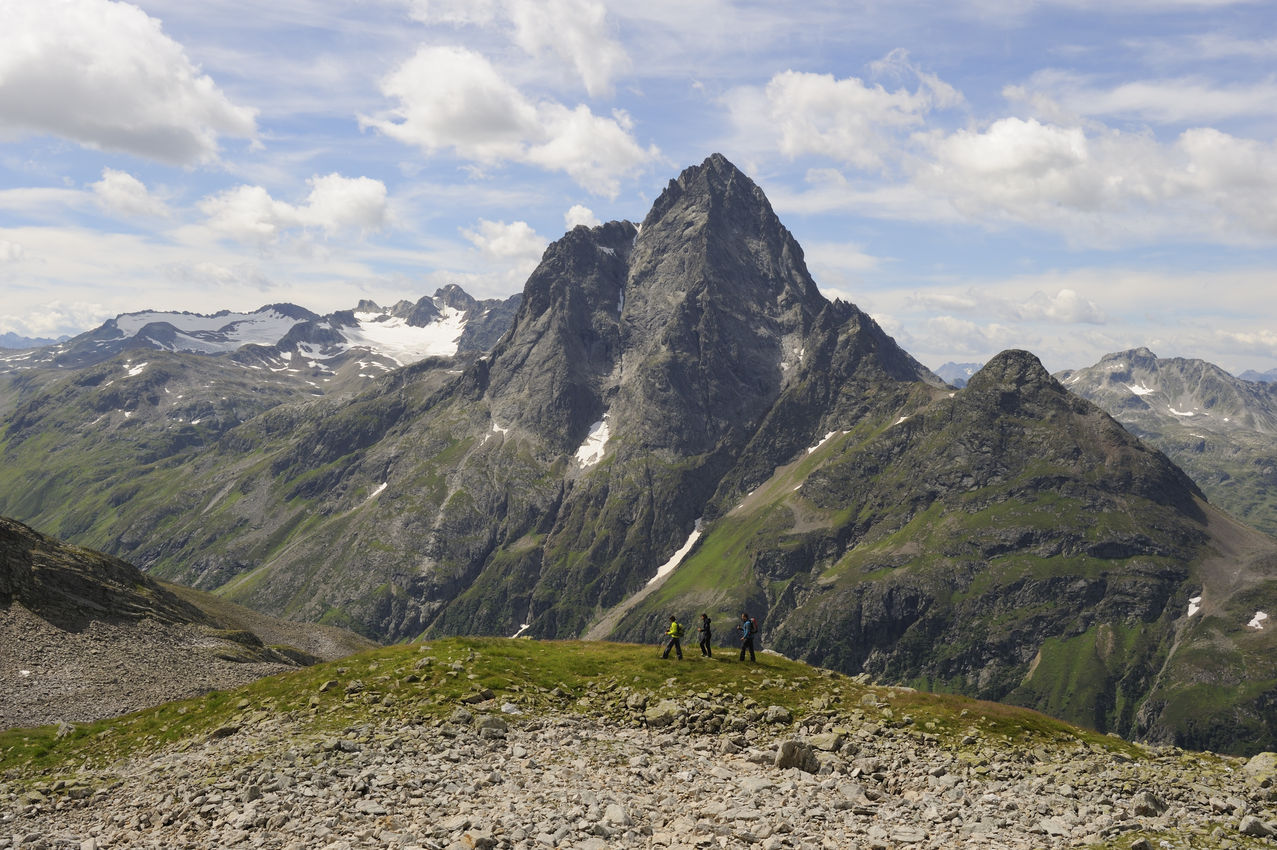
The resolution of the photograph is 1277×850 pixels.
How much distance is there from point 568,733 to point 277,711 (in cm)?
1665

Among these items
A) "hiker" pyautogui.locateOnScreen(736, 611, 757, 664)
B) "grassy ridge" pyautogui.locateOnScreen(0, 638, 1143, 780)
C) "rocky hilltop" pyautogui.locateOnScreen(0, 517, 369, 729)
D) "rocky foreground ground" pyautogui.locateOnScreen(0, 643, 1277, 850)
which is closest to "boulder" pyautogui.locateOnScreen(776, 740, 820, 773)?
"rocky foreground ground" pyautogui.locateOnScreen(0, 643, 1277, 850)

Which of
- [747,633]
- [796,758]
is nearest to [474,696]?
[796,758]

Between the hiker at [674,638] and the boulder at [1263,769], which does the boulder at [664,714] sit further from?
the boulder at [1263,769]

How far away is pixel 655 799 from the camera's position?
96.6 feet

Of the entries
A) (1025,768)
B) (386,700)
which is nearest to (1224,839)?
(1025,768)

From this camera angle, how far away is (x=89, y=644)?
7200 centimetres

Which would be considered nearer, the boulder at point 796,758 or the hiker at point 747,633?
the boulder at point 796,758

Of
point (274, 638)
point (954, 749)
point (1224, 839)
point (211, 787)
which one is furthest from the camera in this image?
point (274, 638)

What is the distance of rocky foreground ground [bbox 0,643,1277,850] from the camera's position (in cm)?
2631

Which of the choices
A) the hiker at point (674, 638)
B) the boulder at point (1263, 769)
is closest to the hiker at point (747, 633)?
the hiker at point (674, 638)

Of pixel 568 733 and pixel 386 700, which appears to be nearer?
pixel 568 733

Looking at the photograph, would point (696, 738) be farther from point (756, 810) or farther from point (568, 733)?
point (756, 810)

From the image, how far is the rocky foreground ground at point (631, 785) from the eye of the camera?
86.3ft

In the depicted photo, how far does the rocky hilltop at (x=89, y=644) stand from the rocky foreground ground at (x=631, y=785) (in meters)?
24.9
